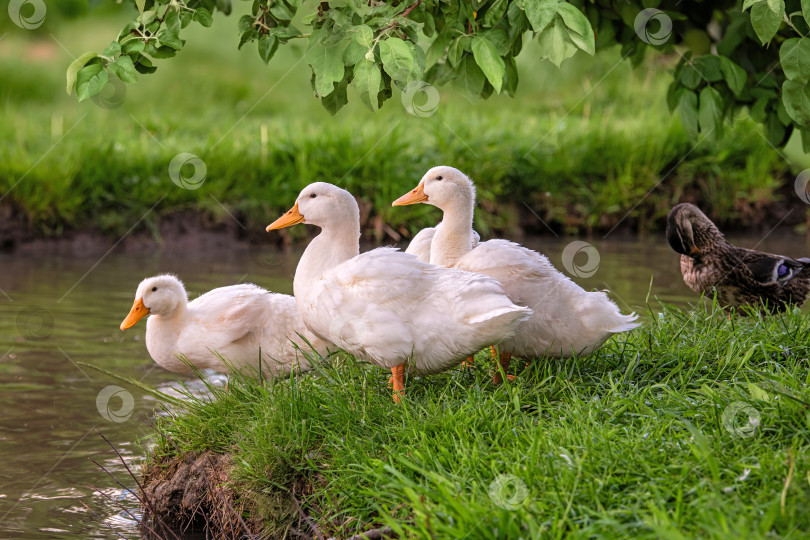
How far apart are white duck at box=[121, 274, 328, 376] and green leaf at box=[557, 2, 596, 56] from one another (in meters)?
2.14

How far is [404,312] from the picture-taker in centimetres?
405

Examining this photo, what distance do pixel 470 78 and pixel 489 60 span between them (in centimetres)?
45

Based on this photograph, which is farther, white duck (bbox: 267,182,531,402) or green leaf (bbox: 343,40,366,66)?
white duck (bbox: 267,182,531,402)

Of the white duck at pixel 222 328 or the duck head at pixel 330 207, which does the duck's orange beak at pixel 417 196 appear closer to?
the duck head at pixel 330 207

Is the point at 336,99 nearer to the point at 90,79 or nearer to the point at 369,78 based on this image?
the point at 369,78

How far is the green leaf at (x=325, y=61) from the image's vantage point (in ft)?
11.7

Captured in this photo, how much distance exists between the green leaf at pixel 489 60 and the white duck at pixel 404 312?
86 cm

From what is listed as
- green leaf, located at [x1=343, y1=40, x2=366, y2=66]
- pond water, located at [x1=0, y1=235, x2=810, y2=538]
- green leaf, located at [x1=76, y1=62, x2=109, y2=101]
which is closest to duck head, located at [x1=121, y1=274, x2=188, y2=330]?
pond water, located at [x1=0, y1=235, x2=810, y2=538]

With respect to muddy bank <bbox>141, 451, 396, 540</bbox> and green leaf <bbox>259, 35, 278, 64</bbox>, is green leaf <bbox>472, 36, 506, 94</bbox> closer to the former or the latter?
green leaf <bbox>259, 35, 278, 64</bbox>

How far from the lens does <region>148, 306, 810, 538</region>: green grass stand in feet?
9.88

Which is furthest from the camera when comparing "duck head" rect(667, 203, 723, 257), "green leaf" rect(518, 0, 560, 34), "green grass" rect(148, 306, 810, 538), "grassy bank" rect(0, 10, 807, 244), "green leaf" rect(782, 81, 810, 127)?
"grassy bank" rect(0, 10, 807, 244)


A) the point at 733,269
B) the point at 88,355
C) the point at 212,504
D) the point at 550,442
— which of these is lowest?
the point at 733,269

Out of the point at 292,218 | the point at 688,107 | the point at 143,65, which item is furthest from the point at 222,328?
the point at 688,107

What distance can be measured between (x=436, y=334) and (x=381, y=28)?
1.21 meters
